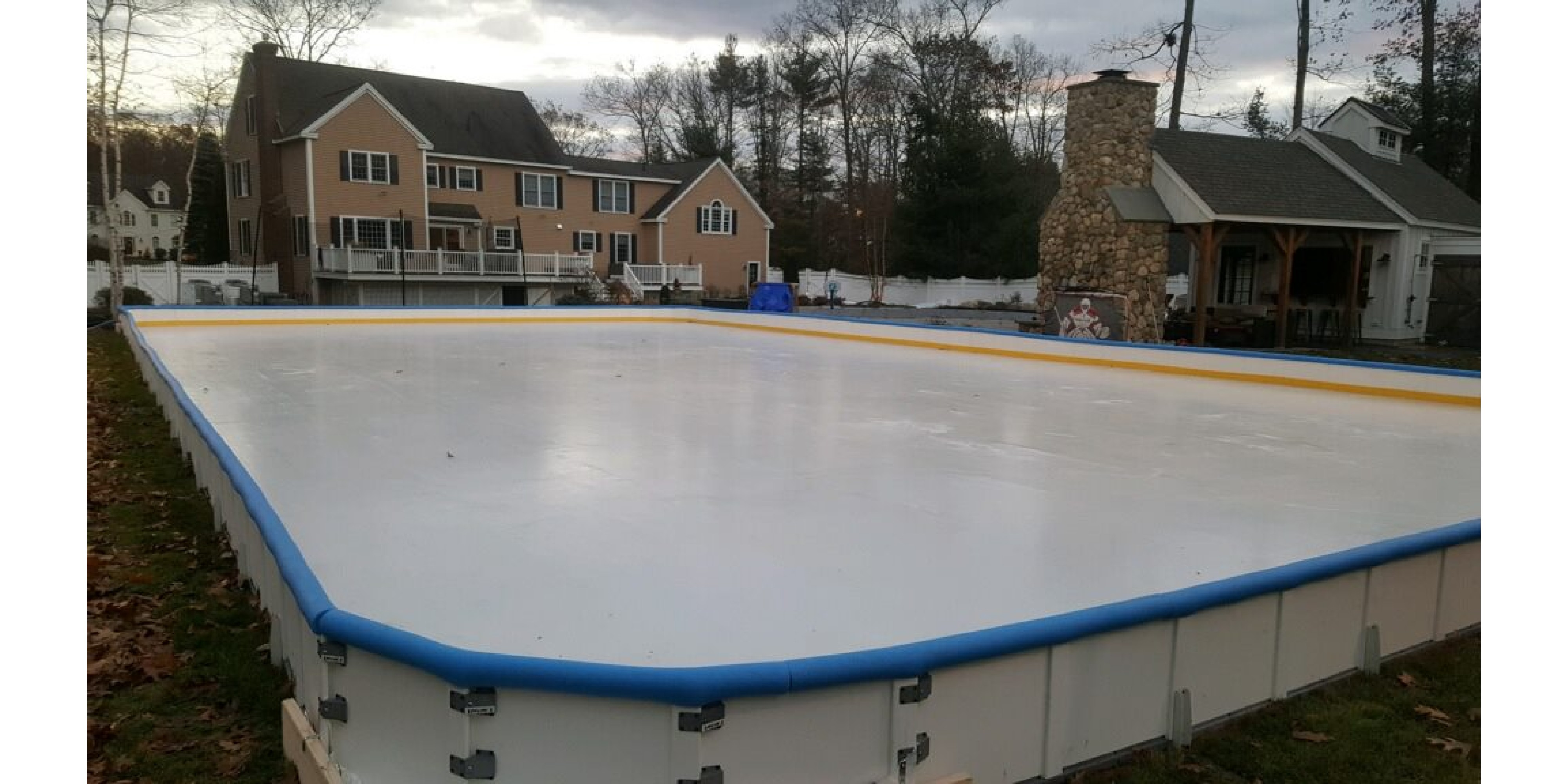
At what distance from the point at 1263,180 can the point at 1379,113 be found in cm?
523

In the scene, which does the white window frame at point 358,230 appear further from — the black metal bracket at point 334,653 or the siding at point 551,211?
the black metal bracket at point 334,653

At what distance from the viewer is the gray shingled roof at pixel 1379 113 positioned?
20.5 m

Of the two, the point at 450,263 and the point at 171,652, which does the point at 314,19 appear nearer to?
the point at 450,263

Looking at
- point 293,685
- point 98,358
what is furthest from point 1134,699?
point 98,358

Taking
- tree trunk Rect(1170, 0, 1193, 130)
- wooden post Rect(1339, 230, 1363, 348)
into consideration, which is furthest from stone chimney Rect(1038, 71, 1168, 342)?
tree trunk Rect(1170, 0, 1193, 130)

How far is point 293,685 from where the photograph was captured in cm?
295

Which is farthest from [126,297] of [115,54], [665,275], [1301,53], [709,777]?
[1301,53]

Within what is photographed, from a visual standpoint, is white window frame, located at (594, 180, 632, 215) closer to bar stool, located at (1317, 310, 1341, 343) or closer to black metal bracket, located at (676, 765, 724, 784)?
bar stool, located at (1317, 310, 1341, 343)

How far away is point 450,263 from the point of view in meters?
24.8

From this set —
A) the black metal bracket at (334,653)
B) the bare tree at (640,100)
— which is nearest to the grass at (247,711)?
the black metal bracket at (334,653)

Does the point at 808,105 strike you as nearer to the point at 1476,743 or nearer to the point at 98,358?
the point at 98,358

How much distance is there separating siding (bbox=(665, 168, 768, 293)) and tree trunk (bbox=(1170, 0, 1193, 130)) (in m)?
12.9

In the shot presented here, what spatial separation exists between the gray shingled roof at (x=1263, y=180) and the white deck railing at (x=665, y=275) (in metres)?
14.8

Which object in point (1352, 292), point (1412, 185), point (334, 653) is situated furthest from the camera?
point (1412, 185)
